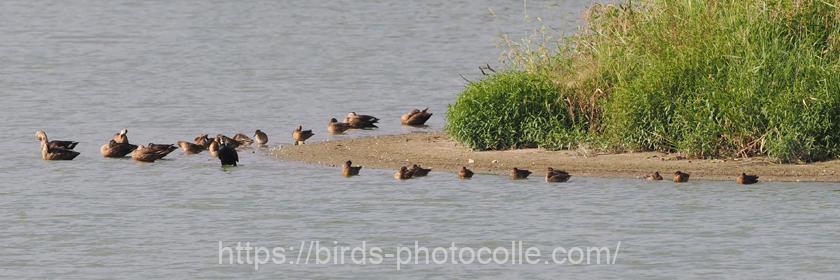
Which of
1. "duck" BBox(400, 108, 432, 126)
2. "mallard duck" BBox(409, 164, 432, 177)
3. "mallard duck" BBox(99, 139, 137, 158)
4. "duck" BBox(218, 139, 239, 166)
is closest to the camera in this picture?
"mallard duck" BBox(409, 164, 432, 177)

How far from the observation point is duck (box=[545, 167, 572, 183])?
81.8 ft

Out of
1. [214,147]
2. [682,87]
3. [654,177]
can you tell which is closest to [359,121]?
[214,147]

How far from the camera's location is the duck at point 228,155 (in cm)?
2755

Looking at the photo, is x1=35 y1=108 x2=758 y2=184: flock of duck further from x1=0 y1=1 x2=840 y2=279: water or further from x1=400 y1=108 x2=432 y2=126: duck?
x1=0 y1=1 x2=840 y2=279: water

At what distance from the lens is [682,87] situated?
1026 inches

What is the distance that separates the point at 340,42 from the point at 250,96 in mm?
18445

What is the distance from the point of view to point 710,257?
805 inches

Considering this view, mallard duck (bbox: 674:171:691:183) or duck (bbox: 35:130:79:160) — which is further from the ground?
duck (bbox: 35:130:79:160)

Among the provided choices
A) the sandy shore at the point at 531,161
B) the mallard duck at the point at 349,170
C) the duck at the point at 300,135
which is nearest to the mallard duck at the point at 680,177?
the sandy shore at the point at 531,161

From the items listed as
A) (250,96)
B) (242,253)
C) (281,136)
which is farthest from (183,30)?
(242,253)

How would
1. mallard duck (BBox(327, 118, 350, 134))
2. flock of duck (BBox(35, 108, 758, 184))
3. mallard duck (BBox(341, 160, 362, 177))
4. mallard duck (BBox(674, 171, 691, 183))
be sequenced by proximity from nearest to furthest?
1. mallard duck (BBox(674, 171, 691, 183))
2. flock of duck (BBox(35, 108, 758, 184))
3. mallard duck (BBox(341, 160, 362, 177))
4. mallard duck (BBox(327, 118, 350, 134))

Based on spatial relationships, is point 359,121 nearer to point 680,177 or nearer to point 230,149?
point 230,149

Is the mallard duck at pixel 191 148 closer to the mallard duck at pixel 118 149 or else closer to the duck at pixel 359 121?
the mallard duck at pixel 118 149

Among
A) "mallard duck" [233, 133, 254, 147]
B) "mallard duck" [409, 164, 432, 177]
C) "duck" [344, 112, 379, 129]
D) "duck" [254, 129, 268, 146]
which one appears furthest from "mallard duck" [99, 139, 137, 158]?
"mallard duck" [409, 164, 432, 177]
